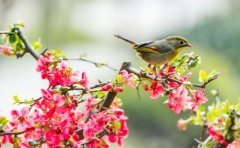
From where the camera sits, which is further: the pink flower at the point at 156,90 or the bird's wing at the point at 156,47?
the bird's wing at the point at 156,47

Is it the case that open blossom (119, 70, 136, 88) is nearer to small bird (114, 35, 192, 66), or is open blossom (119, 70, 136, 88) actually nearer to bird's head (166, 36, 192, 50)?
small bird (114, 35, 192, 66)

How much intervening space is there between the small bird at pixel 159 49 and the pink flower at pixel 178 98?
0.93 ft

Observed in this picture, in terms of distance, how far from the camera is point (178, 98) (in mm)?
1627

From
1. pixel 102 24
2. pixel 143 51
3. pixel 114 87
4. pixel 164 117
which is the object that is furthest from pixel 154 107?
pixel 102 24

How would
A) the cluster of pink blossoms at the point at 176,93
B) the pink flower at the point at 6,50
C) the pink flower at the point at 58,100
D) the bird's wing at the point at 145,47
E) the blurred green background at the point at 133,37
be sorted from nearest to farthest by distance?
the pink flower at the point at 58,100, the cluster of pink blossoms at the point at 176,93, the pink flower at the point at 6,50, the bird's wing at the point at 145,47, the blurred green background at the point at 133,37

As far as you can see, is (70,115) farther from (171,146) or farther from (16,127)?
(171,146)

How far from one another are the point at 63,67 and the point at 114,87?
151 millimetres

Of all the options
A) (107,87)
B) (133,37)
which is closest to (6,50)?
(107,87)

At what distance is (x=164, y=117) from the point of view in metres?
7.96

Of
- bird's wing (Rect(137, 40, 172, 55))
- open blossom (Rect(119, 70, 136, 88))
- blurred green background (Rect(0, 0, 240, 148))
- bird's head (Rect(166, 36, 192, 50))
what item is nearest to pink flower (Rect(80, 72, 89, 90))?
open blossom (Rect(119, 70, 136, 88))

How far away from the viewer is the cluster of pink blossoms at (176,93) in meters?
1.63

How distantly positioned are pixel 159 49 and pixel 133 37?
45.1ft

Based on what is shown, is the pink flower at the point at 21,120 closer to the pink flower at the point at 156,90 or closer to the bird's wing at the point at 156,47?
the pink flower at the point at 156,90

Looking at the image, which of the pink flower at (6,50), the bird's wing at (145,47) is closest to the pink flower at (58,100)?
the pink flower at (6,50)
